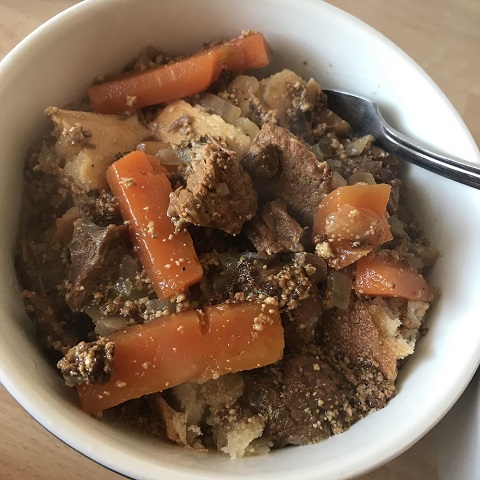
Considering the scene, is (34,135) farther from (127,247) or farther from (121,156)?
(127,247)

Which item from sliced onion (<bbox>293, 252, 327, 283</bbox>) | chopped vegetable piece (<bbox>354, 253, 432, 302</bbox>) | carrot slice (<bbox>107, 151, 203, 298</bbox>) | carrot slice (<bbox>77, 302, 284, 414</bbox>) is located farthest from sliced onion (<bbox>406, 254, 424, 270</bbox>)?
carrot slice (<bbox>107, 151, 203, 298</bbox>)

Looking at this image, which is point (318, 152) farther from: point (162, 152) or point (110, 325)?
point (110, 325)

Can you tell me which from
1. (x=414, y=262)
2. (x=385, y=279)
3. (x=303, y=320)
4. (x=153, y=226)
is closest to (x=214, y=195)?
(x=153, y=226)

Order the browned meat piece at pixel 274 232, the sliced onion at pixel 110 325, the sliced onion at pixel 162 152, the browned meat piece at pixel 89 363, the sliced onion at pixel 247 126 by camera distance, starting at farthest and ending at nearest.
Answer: the sliced onion at pixel 247 126 → the sliced onion at pixel 162 152 → the browned meat piece at pixel 274 232 → the sliced onion at pixel 110 325 → the browned meat piece at pixel 89 363

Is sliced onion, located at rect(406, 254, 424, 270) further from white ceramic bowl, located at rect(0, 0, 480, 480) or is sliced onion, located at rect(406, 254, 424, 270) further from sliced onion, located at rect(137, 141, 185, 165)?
sliced onion, located at rect(137, 141, 185, 165)

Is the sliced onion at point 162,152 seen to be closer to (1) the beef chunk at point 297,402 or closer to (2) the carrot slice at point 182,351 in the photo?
(2) the carrot slice at point 182,351

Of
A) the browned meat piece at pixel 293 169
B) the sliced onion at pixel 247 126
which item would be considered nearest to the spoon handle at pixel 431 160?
the browned meat piece at pixel 293 169
